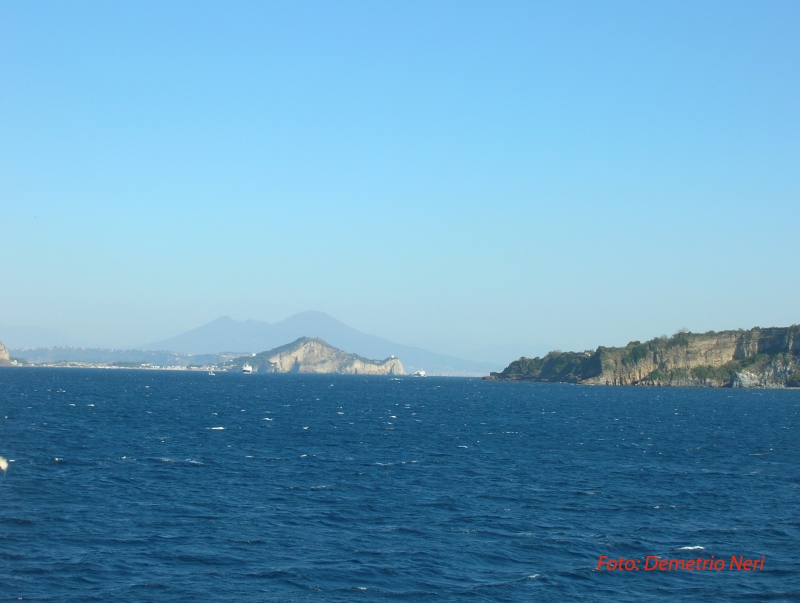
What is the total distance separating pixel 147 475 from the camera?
54.2 meters

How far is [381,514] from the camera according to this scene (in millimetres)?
44375

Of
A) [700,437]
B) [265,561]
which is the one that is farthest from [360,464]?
[700,437]

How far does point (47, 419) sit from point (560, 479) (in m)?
62.7

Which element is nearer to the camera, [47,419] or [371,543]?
[371,543]

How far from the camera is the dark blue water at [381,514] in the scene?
32.7m

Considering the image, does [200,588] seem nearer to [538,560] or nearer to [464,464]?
[538,560]

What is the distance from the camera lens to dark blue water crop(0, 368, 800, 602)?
32719 mm

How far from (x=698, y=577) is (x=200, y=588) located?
21242 mm

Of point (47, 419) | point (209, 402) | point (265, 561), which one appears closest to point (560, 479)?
point (265, 561)

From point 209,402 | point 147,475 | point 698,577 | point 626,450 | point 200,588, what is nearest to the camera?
point 200,588

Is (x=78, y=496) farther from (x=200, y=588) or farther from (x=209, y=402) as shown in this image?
(x=209, y=402)

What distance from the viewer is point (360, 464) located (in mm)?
62000

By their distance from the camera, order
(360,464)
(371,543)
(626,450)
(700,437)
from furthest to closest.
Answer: (700,437) < (626,450) < (360,464) < (371,543)

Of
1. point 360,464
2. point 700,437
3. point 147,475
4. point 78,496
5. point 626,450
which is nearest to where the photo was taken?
point 78,496
